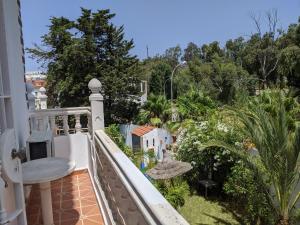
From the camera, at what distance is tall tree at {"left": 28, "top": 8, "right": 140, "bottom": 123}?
17234mm

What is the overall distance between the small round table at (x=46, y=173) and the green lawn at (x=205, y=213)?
5.40m

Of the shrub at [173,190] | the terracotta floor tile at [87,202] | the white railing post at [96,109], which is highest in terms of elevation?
the white railing post at [96,109]

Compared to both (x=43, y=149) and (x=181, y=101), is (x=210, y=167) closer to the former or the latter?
(x=181, y=101)

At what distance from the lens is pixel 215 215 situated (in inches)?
316

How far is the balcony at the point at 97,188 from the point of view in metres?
1.20

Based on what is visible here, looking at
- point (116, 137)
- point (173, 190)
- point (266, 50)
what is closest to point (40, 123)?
point (116, 137)

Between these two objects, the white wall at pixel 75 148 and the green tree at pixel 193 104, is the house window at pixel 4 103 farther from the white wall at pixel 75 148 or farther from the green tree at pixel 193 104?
the green tree at pixel 193 104

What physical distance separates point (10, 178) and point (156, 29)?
32667mm

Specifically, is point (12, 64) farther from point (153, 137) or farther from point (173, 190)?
point (153, 137)

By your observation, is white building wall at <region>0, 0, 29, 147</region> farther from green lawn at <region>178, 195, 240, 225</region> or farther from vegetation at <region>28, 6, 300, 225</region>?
green lawn at <region>178, 195, 240, 225</region>

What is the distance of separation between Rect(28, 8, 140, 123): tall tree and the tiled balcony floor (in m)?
13.1

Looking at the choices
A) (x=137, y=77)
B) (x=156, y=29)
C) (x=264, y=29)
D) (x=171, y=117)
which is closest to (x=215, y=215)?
(x=171, y=117)

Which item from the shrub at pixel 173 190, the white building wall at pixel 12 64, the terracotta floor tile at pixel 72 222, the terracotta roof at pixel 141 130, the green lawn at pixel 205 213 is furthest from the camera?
the terracotta roof at pixel 141 130

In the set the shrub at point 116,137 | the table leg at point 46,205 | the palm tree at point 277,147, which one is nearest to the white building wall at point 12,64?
the table leg at point 46,205
